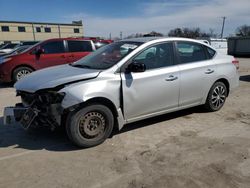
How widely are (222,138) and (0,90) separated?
24.3ft

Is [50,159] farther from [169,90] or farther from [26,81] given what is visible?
[169,90]

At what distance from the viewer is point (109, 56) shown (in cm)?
481

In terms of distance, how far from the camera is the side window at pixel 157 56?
4668 mm

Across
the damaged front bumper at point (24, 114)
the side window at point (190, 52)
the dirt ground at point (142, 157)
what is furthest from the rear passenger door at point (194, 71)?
the damaged front bumper at point (24, 114)

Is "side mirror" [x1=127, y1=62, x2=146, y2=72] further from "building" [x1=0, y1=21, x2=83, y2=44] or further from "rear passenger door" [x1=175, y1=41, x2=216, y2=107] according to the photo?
"building" [x1=0, y1=21, x2=83, y2=44]

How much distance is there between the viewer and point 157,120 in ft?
17.6

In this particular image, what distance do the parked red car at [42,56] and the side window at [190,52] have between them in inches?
232

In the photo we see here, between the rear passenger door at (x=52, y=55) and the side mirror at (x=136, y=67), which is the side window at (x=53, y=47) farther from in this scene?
the side mirror at (x=136, y=67)

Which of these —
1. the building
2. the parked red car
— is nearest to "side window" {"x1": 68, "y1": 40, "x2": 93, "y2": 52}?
the parked red car

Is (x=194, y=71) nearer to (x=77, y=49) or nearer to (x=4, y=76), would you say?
(x=77, y=49)

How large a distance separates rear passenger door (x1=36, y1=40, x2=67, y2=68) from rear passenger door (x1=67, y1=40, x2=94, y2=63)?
24cm

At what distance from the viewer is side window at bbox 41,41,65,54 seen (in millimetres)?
9992

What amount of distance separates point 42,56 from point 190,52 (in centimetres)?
627

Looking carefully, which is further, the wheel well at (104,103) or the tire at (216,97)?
the tire at (216,97)
